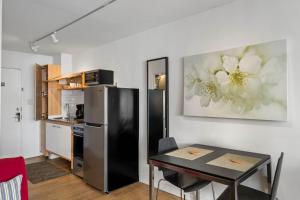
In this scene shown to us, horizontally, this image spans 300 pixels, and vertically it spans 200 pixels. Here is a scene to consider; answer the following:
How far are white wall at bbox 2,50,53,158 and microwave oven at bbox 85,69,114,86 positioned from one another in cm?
189

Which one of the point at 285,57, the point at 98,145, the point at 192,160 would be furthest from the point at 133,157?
the point at 285,57

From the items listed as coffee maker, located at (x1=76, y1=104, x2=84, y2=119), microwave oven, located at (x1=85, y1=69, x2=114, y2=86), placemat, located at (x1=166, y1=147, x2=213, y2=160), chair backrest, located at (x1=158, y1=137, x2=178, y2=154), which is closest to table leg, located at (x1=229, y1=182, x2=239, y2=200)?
placemat, located at (x1=166, y1=147, x2=213, y2=160)

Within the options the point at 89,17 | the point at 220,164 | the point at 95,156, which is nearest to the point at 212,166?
the point at 220,164

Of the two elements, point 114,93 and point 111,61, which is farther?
point 111,61

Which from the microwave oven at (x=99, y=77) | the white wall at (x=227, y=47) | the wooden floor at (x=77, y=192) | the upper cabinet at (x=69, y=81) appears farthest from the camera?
the upper cabinet at (x=69, y=81)

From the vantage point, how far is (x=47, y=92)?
4816 millimetres

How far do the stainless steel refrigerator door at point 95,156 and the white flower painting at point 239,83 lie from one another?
1281 millimetres

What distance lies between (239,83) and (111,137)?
188 centimetres

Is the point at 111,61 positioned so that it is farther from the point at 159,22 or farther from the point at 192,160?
the point at 192,160

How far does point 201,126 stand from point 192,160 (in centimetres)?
79

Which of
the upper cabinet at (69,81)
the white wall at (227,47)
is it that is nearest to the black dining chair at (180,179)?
the white wall at (227,47)

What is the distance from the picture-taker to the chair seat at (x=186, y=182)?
2107 mm

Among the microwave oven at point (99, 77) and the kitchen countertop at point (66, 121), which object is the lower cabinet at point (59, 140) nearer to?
the kitchen countertop at point (66, 121)

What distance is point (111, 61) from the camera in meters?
3.94
